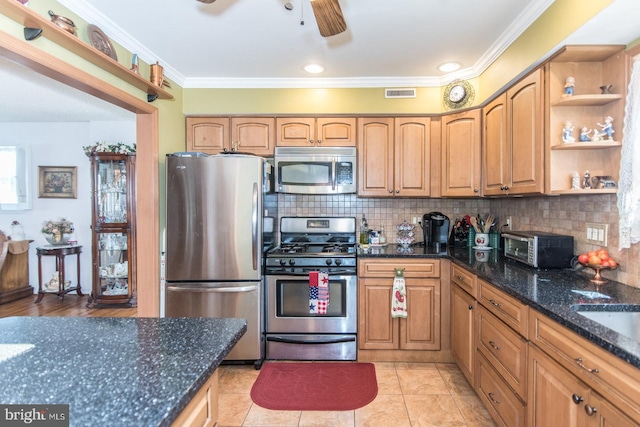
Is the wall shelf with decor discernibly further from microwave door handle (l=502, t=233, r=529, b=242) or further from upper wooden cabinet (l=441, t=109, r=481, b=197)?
microwave door handle (l=502, t=233, r=529, b=242)

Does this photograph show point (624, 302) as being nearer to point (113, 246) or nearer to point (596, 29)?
point (596, 29)

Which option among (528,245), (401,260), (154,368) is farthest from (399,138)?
(154,368)

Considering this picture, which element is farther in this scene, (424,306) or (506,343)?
(424,306)

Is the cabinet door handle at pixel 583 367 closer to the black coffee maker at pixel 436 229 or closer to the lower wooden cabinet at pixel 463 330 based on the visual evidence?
the lower wooden cabinet at pixel 463 330

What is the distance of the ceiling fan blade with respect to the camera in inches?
52.7

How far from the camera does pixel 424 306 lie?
265cm

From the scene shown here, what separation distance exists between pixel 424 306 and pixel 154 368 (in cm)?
228

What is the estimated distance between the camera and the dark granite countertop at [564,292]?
3.29ft

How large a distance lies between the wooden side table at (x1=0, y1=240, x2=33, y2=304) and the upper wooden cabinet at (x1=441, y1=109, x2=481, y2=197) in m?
5.65

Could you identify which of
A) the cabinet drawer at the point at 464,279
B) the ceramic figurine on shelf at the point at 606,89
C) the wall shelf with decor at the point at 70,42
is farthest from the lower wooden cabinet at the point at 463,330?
the wall shelf with decor at the point at 70,42

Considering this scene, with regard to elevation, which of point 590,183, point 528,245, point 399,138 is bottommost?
point 528,245

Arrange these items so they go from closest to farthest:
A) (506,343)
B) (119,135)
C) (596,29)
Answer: (596,29), (506,343), (119,135)

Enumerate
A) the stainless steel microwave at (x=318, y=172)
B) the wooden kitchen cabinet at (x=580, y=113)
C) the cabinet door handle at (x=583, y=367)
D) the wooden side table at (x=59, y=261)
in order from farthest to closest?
the wooden side table at (x=59, y=261)
the stainless steel microwave at (x=318, y=172)
the wooden kitchen cabinet at (x=580, y=113)
the cabinet door handle at (x=583, y=367)

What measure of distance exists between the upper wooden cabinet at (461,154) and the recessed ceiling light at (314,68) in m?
1.23
